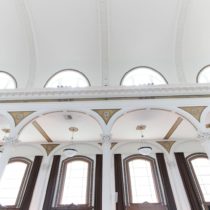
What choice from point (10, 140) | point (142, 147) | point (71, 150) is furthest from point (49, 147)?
point (142, 147)

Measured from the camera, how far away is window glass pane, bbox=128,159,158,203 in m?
Answer: 8.41

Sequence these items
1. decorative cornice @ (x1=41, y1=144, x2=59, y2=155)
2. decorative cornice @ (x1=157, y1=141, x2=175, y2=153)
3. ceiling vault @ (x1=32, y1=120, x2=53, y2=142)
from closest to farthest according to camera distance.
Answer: ceiling vault @ (x1=32, y1=120, x2=53, y2=142) → decorative cornice @ (x1=157, y1=141, x2=175, y2=153) → decorative cornice @ (x1=41, y1=144, x2=59, y2=155)

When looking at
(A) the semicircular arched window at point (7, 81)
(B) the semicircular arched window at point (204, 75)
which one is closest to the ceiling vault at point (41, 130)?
(A) the semicircular arched window at point (7, 81)

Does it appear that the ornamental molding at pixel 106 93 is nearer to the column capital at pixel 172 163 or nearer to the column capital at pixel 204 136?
the column capital at pixel 204 136

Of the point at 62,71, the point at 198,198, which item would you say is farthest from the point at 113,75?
the point at 198,198

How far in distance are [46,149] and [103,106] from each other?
13.4 feet

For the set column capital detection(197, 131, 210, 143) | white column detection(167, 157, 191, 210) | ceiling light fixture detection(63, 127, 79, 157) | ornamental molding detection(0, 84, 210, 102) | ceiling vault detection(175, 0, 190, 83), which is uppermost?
ceiling vault detection(175, 0, 190, 83)

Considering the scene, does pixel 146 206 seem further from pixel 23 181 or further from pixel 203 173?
pixel 23 181

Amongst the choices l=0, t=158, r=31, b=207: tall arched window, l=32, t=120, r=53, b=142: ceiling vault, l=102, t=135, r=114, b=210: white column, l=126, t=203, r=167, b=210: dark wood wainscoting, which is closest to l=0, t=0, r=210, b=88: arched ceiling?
l=32, t=120, r=53, b=142: ceiling vault

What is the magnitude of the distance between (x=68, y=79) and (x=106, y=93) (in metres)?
2.28

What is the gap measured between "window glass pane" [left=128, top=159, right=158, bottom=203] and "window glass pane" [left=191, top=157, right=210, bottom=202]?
202 cm

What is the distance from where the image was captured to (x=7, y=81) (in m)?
8.96

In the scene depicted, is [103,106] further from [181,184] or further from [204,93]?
[181,184]

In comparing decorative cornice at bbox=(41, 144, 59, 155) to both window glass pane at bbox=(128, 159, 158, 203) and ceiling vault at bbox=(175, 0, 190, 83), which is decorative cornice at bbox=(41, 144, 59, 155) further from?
ceiling vault at bbox=(175, 0, 190, 83)
